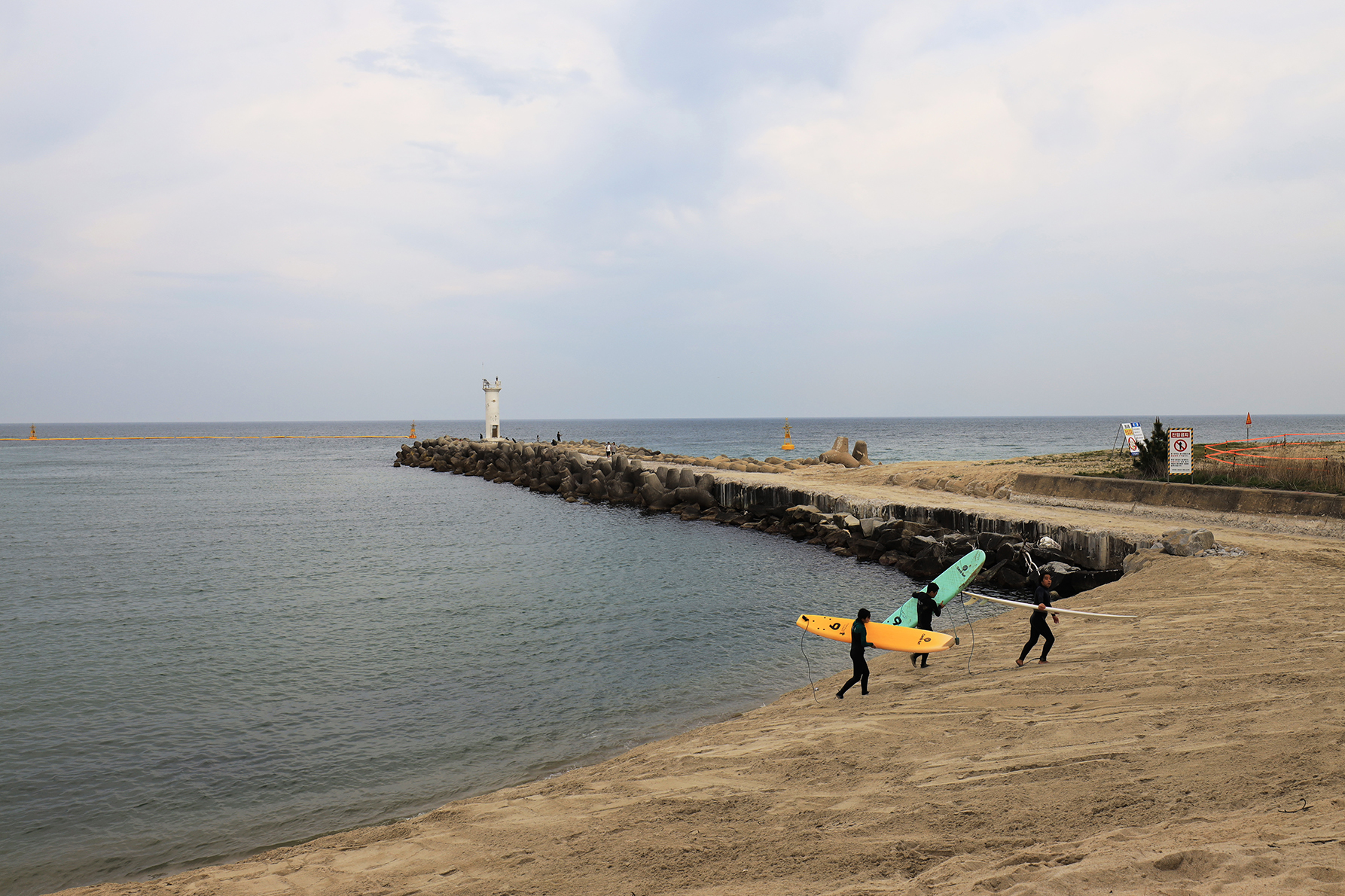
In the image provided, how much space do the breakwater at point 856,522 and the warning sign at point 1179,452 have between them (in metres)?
3.96

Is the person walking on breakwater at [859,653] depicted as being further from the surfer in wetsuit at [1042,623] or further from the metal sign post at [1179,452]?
the metal sign post at [1179,452]

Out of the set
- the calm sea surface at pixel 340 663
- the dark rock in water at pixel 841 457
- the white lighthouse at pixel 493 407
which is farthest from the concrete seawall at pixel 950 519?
the white lighthouse at pixel 493 407

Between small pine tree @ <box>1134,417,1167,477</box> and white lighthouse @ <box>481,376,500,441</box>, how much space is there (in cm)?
5650

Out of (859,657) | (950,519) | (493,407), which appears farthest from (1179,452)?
(493,407)

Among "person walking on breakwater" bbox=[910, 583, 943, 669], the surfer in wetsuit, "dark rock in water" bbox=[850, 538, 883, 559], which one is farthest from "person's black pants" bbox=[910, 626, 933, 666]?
"dark rock in water" bbox=[850, 538, 883, 559]

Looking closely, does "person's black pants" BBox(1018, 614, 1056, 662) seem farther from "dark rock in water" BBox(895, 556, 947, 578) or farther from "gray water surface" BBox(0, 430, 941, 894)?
"dark rock in water" BBox(895, 556, 947, 578)

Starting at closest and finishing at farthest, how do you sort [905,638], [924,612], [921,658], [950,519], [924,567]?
[905,638], [921,658], [924,612], [924,567], [950,519]

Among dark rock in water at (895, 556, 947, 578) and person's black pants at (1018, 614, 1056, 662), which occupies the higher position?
person's black pants at (1018, 614, 1056, 662)

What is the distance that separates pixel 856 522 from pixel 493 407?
5300cm

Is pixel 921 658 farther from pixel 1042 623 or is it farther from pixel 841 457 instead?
pixel 841 457

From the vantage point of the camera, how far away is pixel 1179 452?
1867 centimetres

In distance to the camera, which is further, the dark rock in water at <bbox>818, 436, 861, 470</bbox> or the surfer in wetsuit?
the dark rock in water at <bbox>818, 436, 861, 470</bbox>

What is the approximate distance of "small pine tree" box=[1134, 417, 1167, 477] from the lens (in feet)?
68.8

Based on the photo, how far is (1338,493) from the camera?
16109mm
